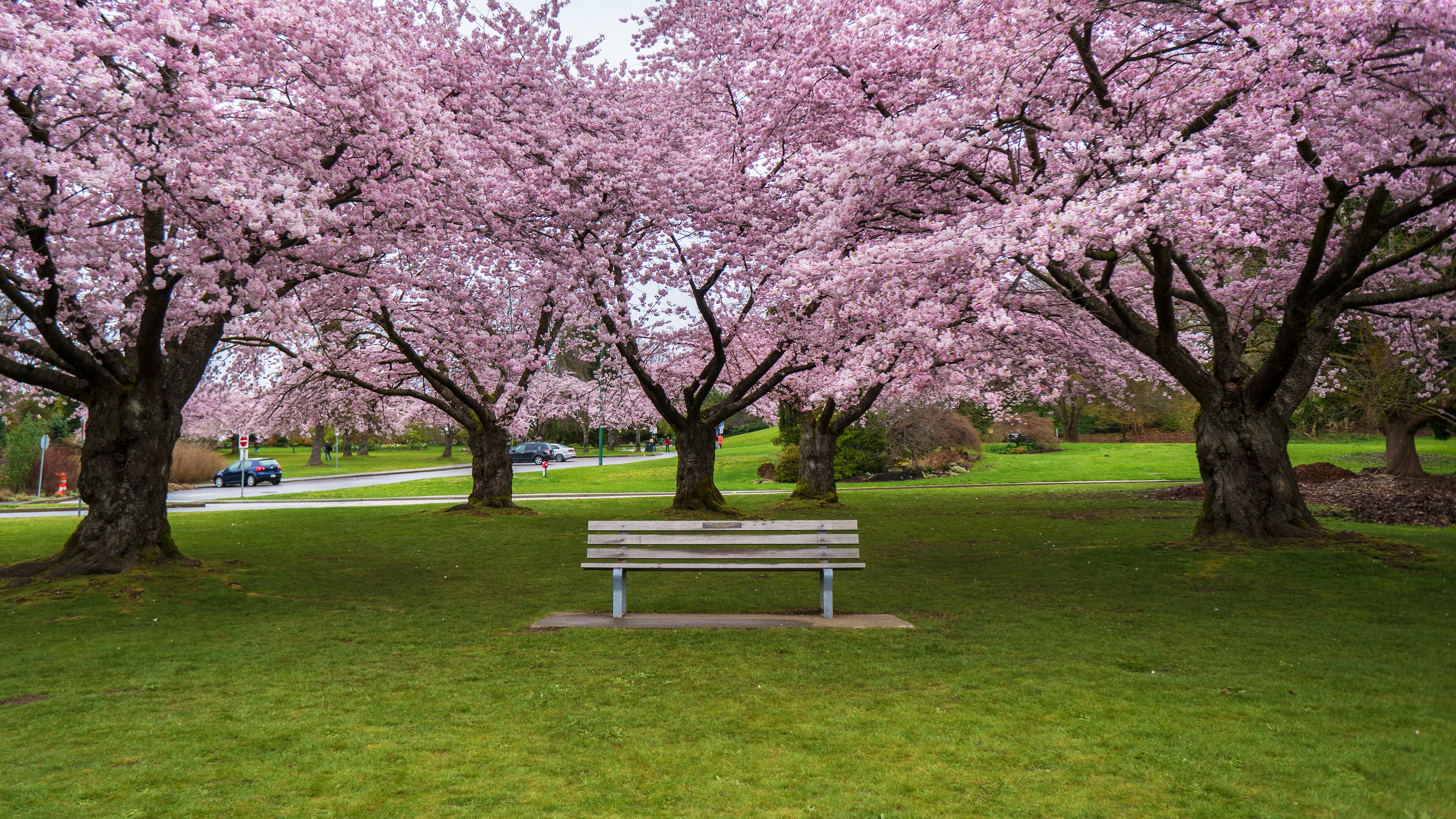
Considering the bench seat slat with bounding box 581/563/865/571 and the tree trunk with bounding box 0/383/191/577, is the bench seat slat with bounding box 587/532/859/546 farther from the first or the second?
the tree trunk with bounding box 0/383/191/577

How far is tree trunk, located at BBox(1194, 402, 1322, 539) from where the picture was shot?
12.6 meters

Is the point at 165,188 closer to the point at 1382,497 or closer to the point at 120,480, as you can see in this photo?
the point at 120,480

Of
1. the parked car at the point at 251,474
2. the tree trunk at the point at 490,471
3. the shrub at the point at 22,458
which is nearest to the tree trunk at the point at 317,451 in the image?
the parked car at the point at 251,474

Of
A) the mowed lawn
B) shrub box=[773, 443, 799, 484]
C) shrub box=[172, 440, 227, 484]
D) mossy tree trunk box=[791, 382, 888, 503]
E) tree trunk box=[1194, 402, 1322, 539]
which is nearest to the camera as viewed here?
the mowed lawn

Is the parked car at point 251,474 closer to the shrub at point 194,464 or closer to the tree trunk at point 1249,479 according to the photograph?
the shrub at point 194,464

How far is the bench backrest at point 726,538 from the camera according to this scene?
8141mm

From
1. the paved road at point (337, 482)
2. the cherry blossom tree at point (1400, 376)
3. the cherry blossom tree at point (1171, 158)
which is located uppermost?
the cherry blossom tree at point (1171, 158)

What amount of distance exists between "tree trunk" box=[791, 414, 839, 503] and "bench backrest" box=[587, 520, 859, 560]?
16436mm

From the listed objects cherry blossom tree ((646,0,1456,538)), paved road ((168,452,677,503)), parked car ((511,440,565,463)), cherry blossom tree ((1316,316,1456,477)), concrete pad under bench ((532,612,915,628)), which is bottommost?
paved road ((168,452,677,503))

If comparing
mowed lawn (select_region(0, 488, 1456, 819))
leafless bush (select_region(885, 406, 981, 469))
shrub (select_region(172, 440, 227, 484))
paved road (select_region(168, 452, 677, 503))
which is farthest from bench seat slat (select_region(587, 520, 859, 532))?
shrub (select_region(172, 440, 227, 484))

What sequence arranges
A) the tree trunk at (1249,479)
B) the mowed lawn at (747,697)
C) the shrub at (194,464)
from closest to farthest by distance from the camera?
the mowed lawn at (747,697) → the tree trunk at (1249,479) → the shrub at (194,464)

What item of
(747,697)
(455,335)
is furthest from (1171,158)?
(455,335)

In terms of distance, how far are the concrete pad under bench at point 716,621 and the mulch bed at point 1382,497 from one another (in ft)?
49.3

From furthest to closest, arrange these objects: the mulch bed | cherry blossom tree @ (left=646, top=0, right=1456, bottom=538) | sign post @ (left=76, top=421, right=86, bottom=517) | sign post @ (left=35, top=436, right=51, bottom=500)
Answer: sign post @ (left=35, top=436, right=51, bottom=500) → the mulch bed → sign post @ (left=76, top=421, right=86, bottom=517) → cherry blossom tree @ (left=646, top=0, right=1456, bottom=538)
